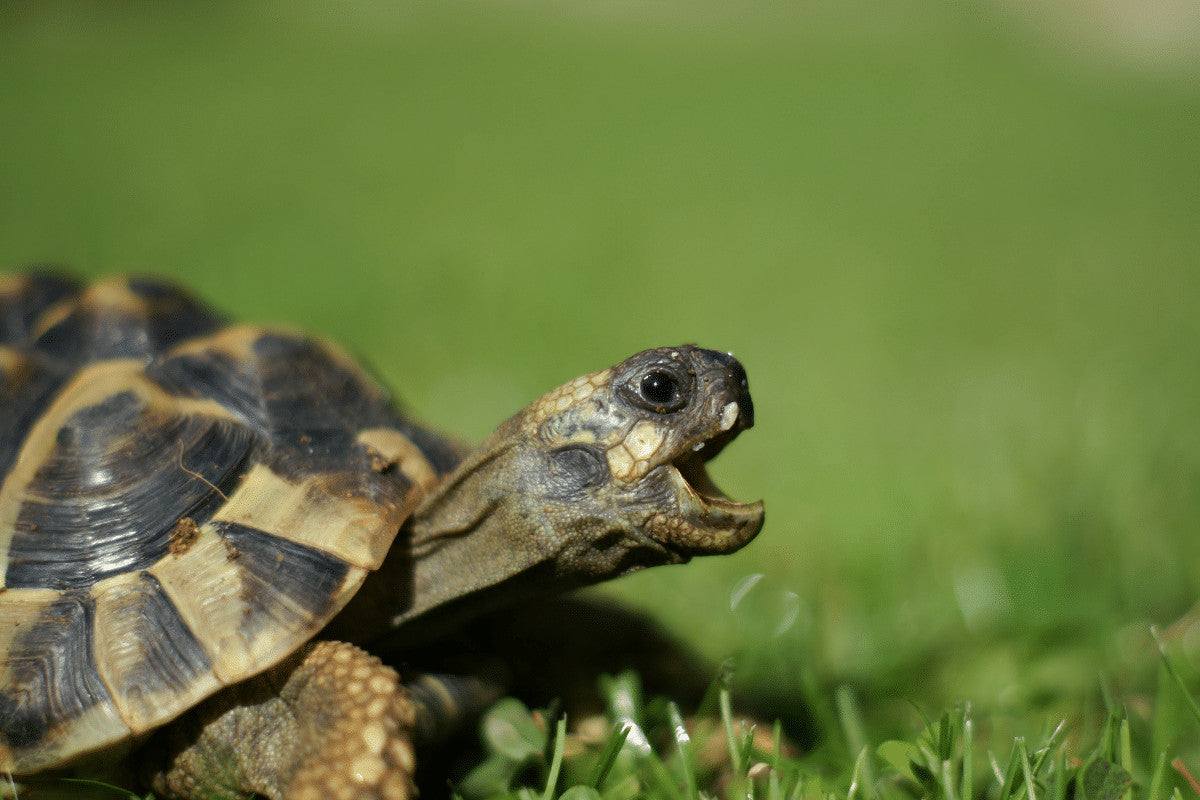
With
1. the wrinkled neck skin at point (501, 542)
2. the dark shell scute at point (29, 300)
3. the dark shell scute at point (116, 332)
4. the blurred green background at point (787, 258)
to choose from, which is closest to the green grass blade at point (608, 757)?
the wrinkled neck skin at point (501, 542)

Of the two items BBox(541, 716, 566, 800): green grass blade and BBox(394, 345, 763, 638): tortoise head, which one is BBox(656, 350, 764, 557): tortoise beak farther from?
BBox(541, 716, 566, 800): green grass blade

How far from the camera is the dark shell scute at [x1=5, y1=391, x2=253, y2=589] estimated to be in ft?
5.99

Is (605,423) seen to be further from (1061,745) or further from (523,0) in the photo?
(523,0)

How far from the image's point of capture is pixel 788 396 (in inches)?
188

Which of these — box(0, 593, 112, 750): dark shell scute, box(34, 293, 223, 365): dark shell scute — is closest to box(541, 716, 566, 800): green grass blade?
box(0, 593, 112, 750): dark shell scute

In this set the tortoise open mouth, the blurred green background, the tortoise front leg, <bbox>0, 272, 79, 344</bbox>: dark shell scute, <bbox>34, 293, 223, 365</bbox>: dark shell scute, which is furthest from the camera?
the blurred green background

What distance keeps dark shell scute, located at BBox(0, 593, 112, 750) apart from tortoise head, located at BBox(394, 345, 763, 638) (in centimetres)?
68

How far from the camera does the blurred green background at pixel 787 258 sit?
9.73ft

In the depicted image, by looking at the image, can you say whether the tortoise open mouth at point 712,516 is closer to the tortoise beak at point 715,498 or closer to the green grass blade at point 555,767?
the tortoise beak at point 715,498

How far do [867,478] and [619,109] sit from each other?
11.2m

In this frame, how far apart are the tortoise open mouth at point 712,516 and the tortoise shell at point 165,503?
1.92 feet

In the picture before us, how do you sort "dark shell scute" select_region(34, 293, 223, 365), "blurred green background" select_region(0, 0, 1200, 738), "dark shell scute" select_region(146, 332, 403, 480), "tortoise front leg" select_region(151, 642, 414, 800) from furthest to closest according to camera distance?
"blurred green background" select_region(0, 0, 1200, 738), "dark shell scute" select_region(34, 293, 223, 365), "dark shell scute" select_region(146, 332, 403, 480), "tortoise front leg" select_region(151, 642, 414, 800)

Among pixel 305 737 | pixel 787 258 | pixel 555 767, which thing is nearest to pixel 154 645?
pixel 305 737

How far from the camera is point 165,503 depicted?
187cm
